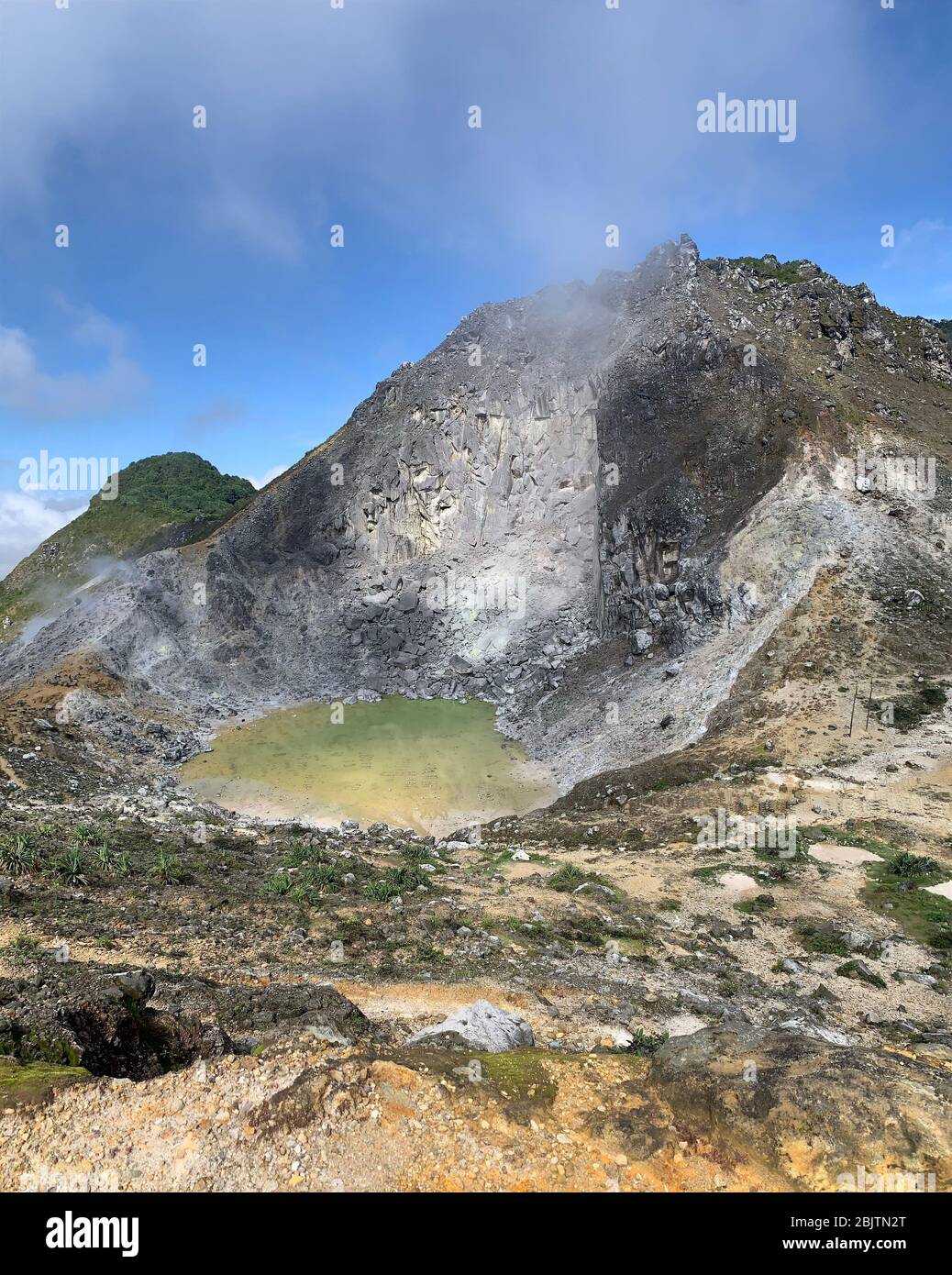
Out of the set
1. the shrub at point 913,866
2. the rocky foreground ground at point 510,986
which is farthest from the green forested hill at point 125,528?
the shrub at point 913,866

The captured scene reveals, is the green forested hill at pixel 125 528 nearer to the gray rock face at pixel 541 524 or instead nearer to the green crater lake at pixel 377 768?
the gray rock face at pixel 541 524

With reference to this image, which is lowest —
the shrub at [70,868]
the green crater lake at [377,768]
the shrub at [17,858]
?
the green crater lake at [377,768]

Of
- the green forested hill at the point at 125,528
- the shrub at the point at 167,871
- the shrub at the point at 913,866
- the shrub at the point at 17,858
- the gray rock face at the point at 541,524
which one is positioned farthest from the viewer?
the green forested hill at the point at 125,528

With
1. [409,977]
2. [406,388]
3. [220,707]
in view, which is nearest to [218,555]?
[220,707]

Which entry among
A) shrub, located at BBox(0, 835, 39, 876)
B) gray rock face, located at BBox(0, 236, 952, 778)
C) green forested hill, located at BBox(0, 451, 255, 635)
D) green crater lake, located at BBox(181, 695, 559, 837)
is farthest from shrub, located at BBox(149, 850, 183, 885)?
green forested hill, located at BBox(0, 451, 255, 635)

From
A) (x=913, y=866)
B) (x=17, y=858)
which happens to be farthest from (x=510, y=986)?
(x=913, y=866)

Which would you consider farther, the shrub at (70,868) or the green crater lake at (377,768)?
the green crater lake at (377,768)

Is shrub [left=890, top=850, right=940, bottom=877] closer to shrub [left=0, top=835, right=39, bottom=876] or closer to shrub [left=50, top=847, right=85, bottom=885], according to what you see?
shrub [left=50, top=847, right=85, bottom=885]
